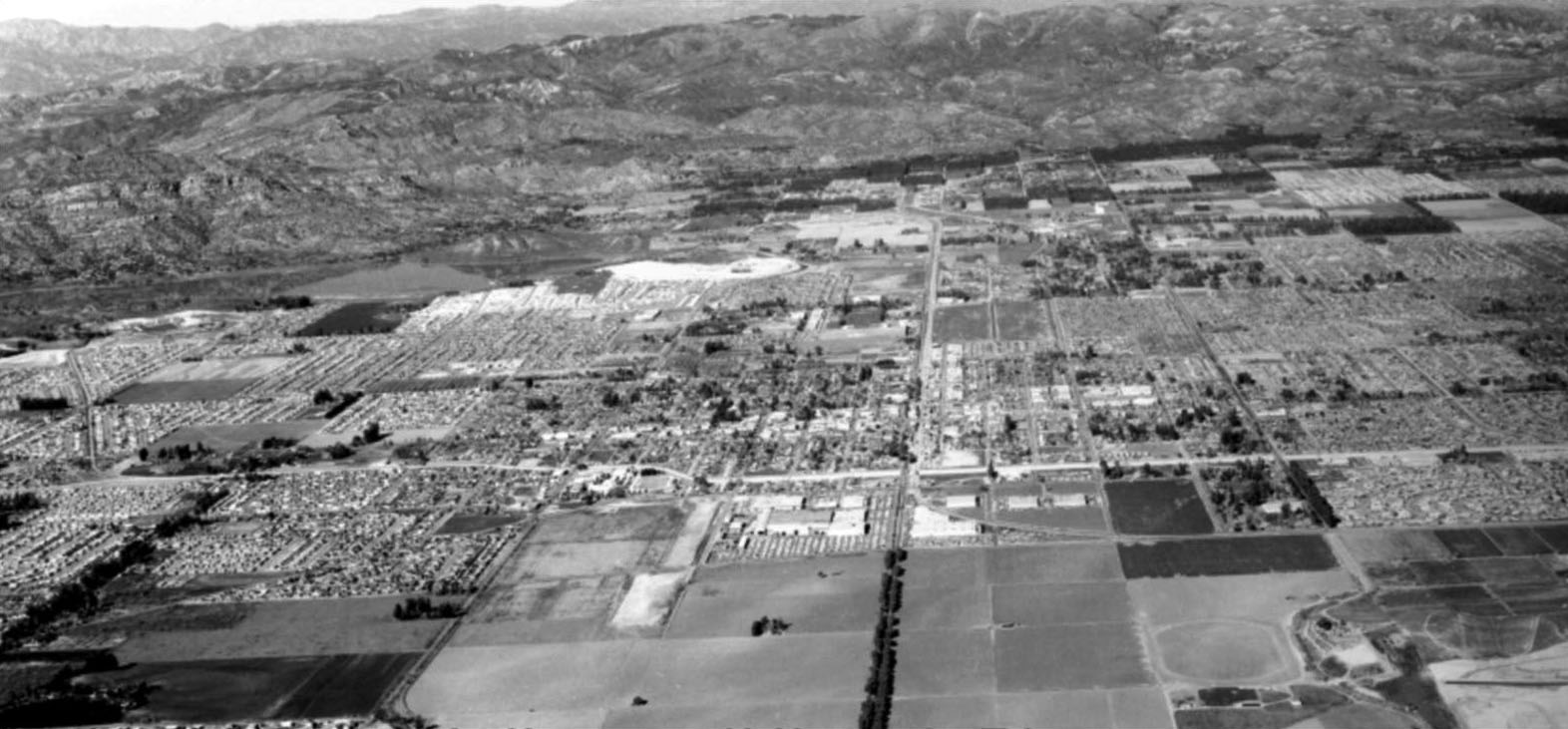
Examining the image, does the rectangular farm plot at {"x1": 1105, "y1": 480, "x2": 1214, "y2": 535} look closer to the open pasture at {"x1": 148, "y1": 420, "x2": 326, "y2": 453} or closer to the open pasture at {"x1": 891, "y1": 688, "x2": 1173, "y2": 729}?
the open pasture at {"x1": 891, "y1": 688, "x2": 1173, "y2": 729}

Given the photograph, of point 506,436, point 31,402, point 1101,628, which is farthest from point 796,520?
point 31,402

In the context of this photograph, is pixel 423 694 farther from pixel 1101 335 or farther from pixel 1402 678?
pixel 1101 335

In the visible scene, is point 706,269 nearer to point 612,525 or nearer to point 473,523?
point 473,523

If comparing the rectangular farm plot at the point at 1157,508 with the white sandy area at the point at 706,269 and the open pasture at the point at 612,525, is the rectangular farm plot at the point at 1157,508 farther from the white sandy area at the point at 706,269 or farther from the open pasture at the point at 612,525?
the white sandy area at the point at 706,269

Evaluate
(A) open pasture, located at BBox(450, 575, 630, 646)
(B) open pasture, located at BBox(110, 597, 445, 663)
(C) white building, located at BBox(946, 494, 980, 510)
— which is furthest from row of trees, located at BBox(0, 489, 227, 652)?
(C) white building, located at BBox(946, 494, 980, 510)

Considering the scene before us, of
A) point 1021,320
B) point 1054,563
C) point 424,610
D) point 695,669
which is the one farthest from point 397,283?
point 695,669

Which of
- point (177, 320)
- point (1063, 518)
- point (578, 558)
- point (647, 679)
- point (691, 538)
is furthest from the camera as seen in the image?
point (177, 320)
